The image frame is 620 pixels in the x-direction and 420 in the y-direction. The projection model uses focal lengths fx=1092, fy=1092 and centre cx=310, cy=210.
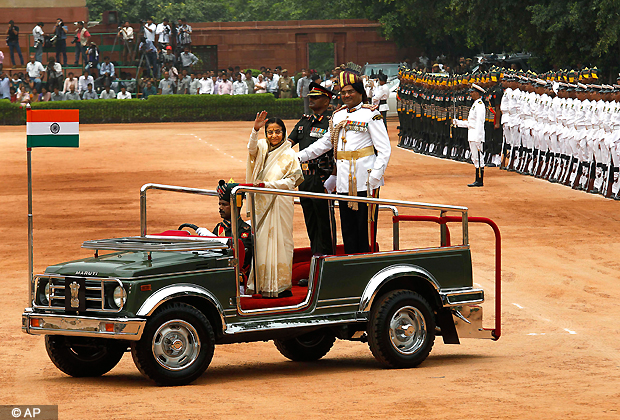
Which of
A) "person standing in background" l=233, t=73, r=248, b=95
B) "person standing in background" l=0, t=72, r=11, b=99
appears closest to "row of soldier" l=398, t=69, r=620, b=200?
"person standing in background" l=233, t=73, r=248, b=95

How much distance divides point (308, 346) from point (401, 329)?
0.97m

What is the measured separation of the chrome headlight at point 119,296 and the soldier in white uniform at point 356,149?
233 cm

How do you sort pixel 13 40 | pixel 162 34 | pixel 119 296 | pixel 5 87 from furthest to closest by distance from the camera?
pixel 162 34
pixel 13 40
pixel 5 87
pixel 119 296

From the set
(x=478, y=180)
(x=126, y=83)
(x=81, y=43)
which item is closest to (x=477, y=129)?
(x=478, y=180)

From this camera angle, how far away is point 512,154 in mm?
24250

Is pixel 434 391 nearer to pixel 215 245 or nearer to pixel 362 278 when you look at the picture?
pixel 362 278

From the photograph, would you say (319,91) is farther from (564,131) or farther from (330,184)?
(564,131)

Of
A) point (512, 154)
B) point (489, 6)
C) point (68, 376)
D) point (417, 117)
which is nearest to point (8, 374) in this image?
point (68, 376)

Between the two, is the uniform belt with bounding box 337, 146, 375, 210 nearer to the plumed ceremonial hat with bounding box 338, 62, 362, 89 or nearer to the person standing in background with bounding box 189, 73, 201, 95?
the plumed ceremonial hat with bounding box 338, 62, 362, 89

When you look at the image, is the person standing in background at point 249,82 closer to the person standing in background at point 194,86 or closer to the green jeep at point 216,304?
the person standing in background at point 194,86

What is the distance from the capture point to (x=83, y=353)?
7789 millimetres

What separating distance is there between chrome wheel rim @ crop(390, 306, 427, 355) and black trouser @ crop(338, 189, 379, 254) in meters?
0.87

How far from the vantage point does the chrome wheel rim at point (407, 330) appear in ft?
26.3

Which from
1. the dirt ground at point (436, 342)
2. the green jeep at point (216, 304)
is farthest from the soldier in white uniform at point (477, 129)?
the green jeep at point (216, 304)
